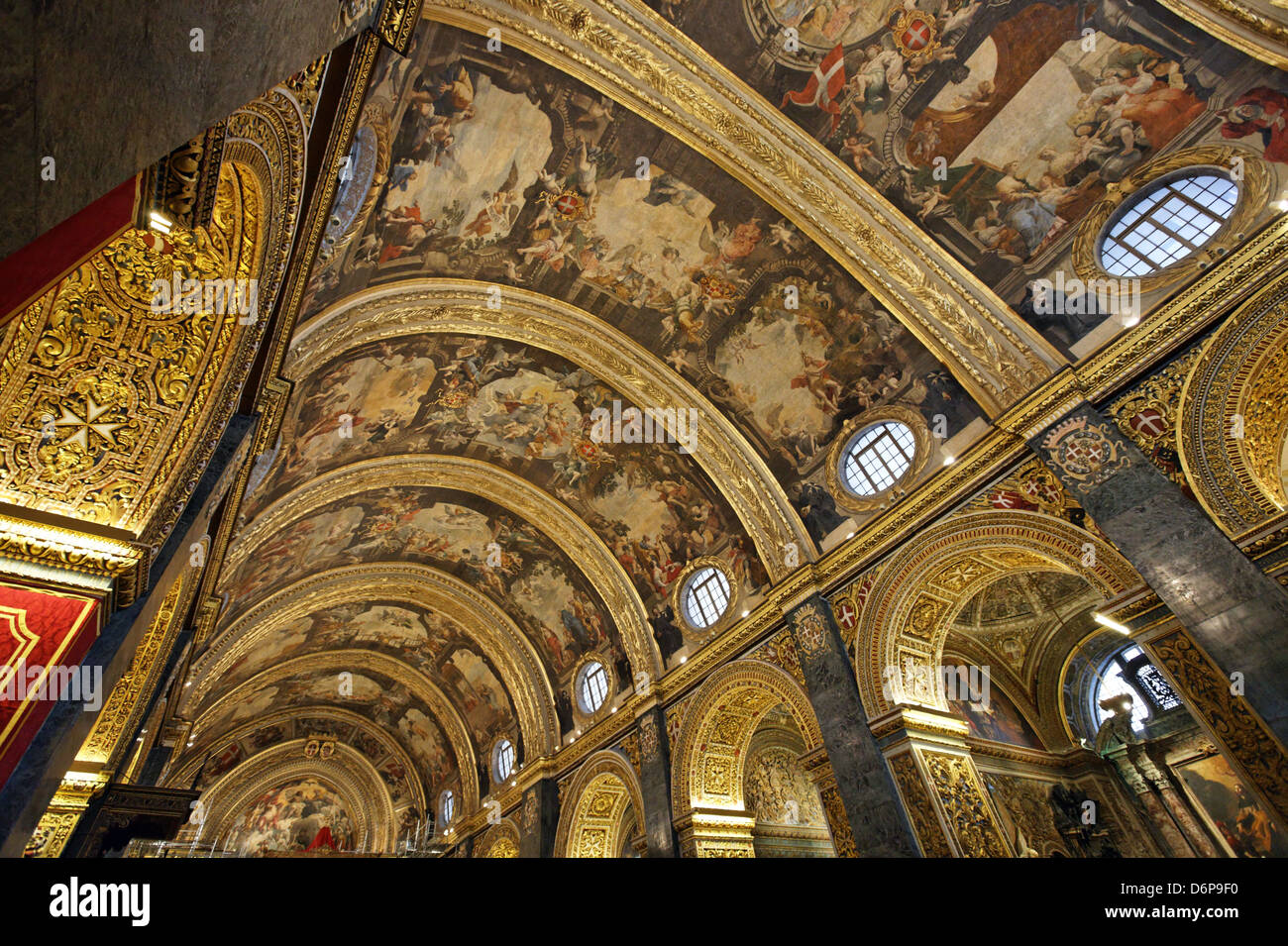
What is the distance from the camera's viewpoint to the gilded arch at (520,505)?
562 inches

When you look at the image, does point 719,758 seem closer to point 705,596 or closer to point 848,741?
point 705,596

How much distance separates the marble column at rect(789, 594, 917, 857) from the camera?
8961 mm

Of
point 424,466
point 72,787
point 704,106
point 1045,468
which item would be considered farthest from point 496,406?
point 1045,468

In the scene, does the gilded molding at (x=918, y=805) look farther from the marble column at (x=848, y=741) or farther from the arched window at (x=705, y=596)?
the arched window at (x=705, y=596)

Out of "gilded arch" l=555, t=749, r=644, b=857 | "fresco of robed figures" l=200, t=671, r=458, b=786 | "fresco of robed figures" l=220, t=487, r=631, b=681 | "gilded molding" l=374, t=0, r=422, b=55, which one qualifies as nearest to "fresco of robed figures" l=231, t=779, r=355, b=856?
"fresco of robed figures" l=200, t=671, r=458, b=786

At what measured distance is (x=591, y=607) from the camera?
17.0 m

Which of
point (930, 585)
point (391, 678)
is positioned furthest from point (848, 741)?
point (391, 678)

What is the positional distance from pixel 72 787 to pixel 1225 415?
1654cm

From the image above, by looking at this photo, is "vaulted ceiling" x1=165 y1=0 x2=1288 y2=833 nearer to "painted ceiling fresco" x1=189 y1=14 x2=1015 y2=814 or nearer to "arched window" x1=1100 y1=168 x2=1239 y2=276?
"painted ceiling fresco" x1=189 y1=14 x2=1015 y2=814

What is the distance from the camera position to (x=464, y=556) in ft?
63.3

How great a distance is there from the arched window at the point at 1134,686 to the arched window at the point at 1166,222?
9.74m

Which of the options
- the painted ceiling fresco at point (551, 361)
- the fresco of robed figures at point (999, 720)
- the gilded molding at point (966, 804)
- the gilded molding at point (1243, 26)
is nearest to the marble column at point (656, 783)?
the painted ceiling fresco at point (551, 361)

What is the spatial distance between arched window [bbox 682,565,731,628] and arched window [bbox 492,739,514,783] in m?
9.29

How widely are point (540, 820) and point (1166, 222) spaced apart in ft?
58.7
